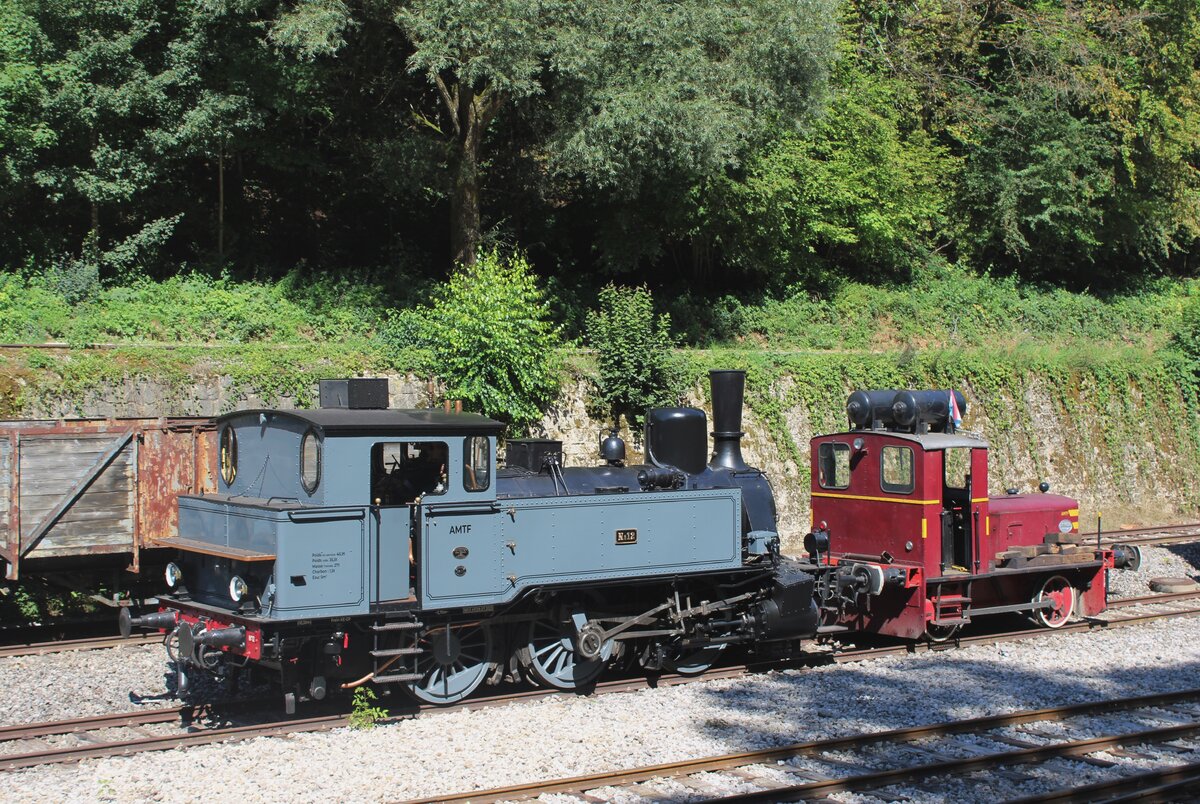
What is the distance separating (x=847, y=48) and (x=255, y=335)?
19.8 meters

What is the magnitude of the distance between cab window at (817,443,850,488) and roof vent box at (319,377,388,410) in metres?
6.38

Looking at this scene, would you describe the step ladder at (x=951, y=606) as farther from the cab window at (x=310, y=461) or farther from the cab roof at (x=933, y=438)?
the cab window at (x=310, y=461)

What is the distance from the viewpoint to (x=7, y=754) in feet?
28.6

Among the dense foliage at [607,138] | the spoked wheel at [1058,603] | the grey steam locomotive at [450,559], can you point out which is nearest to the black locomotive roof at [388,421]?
the grey steam locomotive at [450,559]

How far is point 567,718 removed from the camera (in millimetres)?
10023

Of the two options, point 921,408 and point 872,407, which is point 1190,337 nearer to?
point 921,408

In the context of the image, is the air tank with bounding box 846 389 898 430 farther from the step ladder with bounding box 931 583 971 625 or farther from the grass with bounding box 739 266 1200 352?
the grass with bounding box 739 266 1200 352

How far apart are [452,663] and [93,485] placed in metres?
5.16

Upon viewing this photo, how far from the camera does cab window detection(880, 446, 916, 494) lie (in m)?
13.2

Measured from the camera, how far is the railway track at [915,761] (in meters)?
7.92

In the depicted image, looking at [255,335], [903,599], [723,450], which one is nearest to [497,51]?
[255,335]

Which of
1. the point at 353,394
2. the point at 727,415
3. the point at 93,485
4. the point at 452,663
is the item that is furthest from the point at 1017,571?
the point at 93,485

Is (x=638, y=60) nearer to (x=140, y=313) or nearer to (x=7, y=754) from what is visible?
(x=140, y=313)

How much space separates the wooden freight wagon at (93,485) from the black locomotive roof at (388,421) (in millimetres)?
2858
